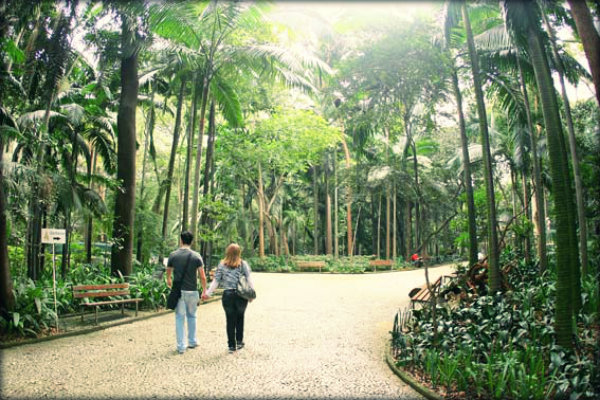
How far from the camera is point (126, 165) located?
10.8 m

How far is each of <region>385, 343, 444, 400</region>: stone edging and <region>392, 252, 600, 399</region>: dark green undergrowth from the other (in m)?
0.11

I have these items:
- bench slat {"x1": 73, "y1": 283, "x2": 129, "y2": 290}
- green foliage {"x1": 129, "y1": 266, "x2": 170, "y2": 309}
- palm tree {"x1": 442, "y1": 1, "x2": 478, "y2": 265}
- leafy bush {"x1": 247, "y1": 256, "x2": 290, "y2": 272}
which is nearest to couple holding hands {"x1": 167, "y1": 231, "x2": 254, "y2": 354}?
bench slat {"x1": 73, "y1": 283, "x2": 129, "y2": 290}

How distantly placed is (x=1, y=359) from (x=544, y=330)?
706 cm

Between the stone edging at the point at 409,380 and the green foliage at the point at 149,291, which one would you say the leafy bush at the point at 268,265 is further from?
the stone edging at the point at 409,380

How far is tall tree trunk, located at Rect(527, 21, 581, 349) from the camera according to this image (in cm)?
461

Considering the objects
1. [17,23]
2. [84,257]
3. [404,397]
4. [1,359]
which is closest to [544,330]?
[404,397]

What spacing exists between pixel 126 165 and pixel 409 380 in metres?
8.92

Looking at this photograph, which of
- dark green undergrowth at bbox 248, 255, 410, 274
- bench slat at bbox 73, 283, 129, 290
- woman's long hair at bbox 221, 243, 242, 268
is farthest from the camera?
dark green undergrowth at bbox 248, 255, 410, 274

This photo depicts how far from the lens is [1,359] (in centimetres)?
547

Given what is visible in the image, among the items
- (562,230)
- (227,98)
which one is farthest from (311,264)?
(562,230)

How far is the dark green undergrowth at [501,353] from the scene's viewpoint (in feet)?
12.9

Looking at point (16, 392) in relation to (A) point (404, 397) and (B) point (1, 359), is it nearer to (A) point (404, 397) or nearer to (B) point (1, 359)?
(B) point (1, 359)

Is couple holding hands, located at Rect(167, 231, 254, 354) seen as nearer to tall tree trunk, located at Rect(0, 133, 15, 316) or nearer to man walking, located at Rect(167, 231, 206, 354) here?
man walking, located at Rect(167, 231, 206, 354)

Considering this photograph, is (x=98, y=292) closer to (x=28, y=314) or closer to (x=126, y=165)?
(x=28, y=314)
